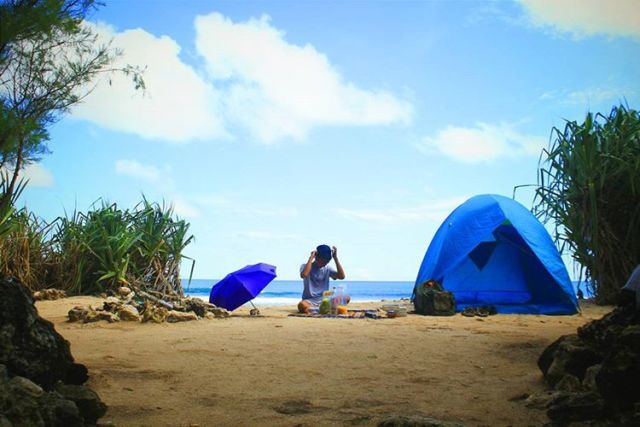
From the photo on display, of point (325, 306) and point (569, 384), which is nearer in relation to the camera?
point (569, 384)

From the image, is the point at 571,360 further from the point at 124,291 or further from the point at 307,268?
the point at 124,291

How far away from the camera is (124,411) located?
2826 millimetres

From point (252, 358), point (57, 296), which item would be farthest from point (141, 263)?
point (252, 358)

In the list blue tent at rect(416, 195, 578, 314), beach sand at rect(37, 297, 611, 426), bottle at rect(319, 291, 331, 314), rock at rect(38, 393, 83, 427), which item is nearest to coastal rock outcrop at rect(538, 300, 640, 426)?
beach sand at rect(37, 297, 611, 426)

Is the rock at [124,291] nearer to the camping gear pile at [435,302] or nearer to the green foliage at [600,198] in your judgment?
the camping gear pile at [435,302]

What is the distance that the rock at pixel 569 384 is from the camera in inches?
116

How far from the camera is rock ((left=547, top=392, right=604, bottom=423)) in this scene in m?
2.46

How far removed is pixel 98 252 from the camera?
33.0 ft

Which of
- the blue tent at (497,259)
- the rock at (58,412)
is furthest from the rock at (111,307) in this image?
the blue tent at (497,259)

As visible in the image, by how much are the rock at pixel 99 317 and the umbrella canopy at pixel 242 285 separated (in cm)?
201

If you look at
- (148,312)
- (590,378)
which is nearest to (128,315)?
(148,312)

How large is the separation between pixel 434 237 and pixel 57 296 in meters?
6.66

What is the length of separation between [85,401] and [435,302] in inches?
249

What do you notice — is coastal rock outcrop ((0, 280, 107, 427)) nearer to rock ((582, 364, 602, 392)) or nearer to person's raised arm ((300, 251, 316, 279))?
rock ((582, 364, 602, 392))
